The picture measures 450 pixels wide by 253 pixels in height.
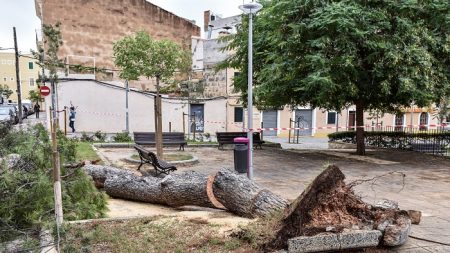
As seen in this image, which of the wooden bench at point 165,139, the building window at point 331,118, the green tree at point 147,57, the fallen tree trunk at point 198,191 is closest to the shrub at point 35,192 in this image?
the fallen tree trunk at point 198,191

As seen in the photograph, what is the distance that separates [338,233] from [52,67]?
17746 millimetres

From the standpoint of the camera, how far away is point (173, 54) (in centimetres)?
2083

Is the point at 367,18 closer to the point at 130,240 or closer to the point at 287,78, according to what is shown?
the point at 287,78

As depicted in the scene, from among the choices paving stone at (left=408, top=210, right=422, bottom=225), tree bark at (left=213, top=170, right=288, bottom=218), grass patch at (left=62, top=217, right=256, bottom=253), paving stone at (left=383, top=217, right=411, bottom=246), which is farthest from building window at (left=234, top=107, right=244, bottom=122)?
paving stone at (left=383, top=217, right=411, bottom=246)

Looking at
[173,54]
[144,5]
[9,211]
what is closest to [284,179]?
[9,211]

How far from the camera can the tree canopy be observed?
20594 mm

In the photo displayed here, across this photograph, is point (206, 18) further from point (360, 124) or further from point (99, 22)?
point (360, 124)

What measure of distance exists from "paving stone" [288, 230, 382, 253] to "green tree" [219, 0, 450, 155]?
249 inches

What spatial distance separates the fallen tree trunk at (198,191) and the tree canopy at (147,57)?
13061 mm

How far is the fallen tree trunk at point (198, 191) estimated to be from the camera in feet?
17.8

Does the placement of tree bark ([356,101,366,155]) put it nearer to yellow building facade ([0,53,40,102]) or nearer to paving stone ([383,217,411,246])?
paving stone ([383,217,411,246])

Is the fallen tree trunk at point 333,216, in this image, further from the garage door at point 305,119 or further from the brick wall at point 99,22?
the garage door at point 305,119

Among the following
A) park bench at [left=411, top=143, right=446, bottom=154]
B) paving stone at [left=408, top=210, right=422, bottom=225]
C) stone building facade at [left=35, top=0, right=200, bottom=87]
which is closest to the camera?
paving stone at [left=408, top=210, right=422, bottom=225]

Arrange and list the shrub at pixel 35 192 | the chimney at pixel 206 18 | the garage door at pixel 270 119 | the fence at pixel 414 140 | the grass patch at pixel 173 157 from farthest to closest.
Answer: the chimney at pixel 206 18, the garage door at pixel 270 119, the fence at pixel 414 140, the grass patch at pixel 173 157, the shrub at pixel 35 192
